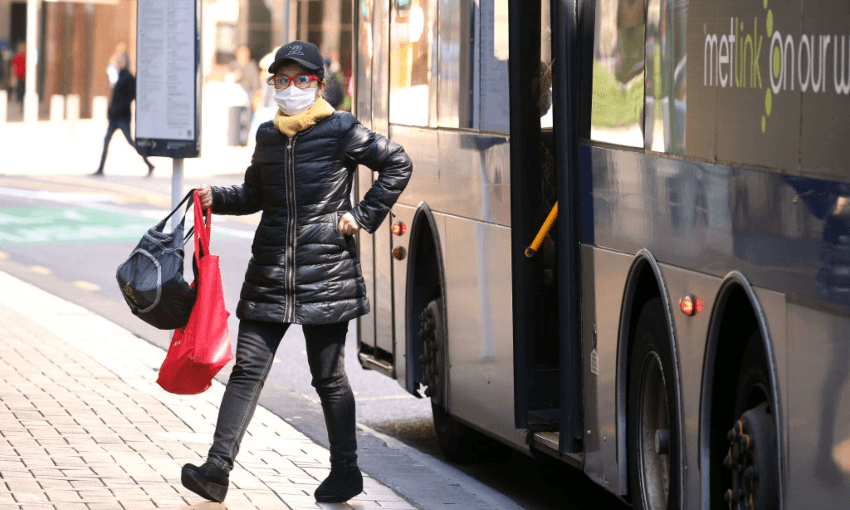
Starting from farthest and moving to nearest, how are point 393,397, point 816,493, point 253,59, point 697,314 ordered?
point 253,59
point 393,397
point 697,314
point 816,493

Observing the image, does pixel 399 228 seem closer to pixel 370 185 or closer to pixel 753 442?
pixel 370 185

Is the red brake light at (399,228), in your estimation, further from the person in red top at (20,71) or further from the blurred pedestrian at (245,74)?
the person in red top at (20,71)

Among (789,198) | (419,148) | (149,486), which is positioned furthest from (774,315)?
(419,148)

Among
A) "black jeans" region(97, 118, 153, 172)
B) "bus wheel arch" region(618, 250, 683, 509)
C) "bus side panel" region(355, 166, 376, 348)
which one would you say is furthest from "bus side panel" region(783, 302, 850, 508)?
"black jeans" region(97, 118, 153, 172)

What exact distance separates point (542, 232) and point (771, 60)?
7.14 ft

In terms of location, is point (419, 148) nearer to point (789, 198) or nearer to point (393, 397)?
point (393, 397)

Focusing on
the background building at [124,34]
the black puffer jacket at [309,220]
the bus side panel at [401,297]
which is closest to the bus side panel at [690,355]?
the black puffer jacket at [309,220]

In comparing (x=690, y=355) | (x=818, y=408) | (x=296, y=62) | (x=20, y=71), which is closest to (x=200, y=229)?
(x=296, y=62)

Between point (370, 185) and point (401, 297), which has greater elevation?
point (370, 185)

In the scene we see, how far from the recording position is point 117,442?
8.38 m

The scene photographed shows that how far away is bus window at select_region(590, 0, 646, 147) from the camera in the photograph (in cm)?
615

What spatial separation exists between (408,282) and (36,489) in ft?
8.13

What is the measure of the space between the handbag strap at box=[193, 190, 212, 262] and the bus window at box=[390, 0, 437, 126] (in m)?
1.61

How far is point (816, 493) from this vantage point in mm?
4809
